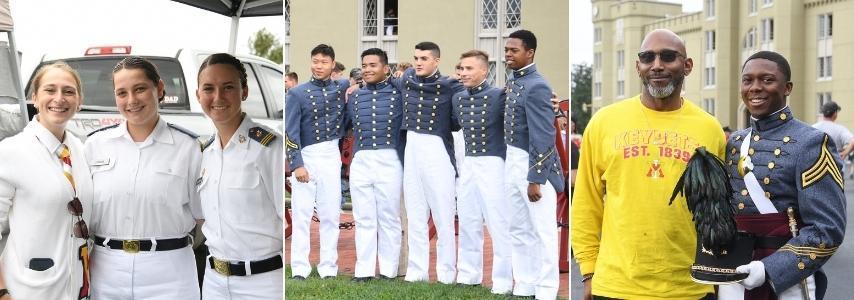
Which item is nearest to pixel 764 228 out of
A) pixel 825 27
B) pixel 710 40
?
pixel 825 27

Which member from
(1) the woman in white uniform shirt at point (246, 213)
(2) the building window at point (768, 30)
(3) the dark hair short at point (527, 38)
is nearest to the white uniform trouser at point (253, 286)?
(1) the woman in white uniform shirt at point (246, 213)

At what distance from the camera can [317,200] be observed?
376 centimetres

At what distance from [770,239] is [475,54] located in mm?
1136

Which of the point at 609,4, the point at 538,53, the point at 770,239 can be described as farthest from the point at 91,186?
the point at 609,4

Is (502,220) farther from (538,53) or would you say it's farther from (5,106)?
(5,106)

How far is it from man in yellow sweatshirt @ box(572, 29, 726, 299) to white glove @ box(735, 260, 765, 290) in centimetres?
12

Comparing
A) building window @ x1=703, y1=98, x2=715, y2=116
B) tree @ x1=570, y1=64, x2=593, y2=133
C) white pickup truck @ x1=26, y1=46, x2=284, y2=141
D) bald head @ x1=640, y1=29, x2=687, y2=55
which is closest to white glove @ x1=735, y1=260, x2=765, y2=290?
bald head @ x1=640, y1=29, x2=687, y2=55

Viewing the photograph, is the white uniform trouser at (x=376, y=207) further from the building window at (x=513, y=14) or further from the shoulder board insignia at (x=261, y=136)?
the building window at (x=513, y=14)

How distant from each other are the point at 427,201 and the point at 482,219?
213 millimetres

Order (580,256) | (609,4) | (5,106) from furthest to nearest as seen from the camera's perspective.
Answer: (609,4) < (5,106) < (580,256)

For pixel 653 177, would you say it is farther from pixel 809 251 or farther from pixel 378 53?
pixel 378 53

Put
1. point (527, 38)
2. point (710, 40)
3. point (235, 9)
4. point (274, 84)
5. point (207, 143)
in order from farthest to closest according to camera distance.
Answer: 1. point (710, 40)
2. point (274, 84)
3. point (235, 9)
4. point (207, 143)
5. point (527, 38)

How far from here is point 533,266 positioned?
11.7ft

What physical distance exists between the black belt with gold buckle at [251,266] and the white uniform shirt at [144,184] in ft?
0.81
